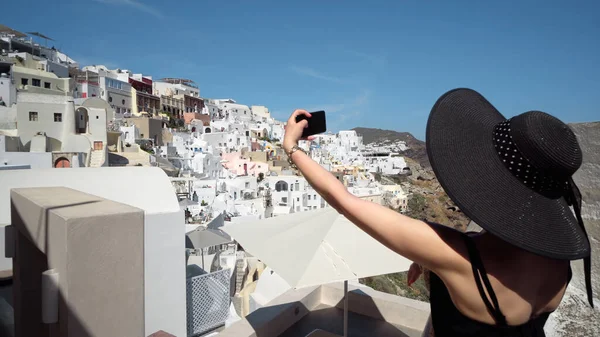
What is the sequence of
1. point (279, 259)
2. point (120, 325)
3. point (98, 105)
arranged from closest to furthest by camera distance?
point (120, 325) < point (279, 259) < point (98, 105)

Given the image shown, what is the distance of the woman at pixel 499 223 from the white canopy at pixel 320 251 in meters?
1.87

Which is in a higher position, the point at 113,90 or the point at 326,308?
the point at 113,90

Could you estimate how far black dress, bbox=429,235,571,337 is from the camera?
0.96 metres

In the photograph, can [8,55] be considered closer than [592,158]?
No

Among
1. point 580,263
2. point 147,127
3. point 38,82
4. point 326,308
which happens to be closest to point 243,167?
point 147,127

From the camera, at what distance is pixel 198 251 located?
33.3ft

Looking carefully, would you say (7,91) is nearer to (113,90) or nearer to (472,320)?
(113,90)

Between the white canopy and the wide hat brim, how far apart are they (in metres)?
1.99

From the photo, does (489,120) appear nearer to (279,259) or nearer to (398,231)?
(398,231)

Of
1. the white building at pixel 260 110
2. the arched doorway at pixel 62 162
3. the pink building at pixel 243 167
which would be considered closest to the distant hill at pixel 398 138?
the white building at pixel 260 110

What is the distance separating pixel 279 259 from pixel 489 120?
2.30m

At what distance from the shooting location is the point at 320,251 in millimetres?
3049

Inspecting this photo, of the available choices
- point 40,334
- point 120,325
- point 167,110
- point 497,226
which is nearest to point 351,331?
point 120,325

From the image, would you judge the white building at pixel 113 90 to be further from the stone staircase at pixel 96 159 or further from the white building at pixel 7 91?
the stone staircase at pixel 96 159
